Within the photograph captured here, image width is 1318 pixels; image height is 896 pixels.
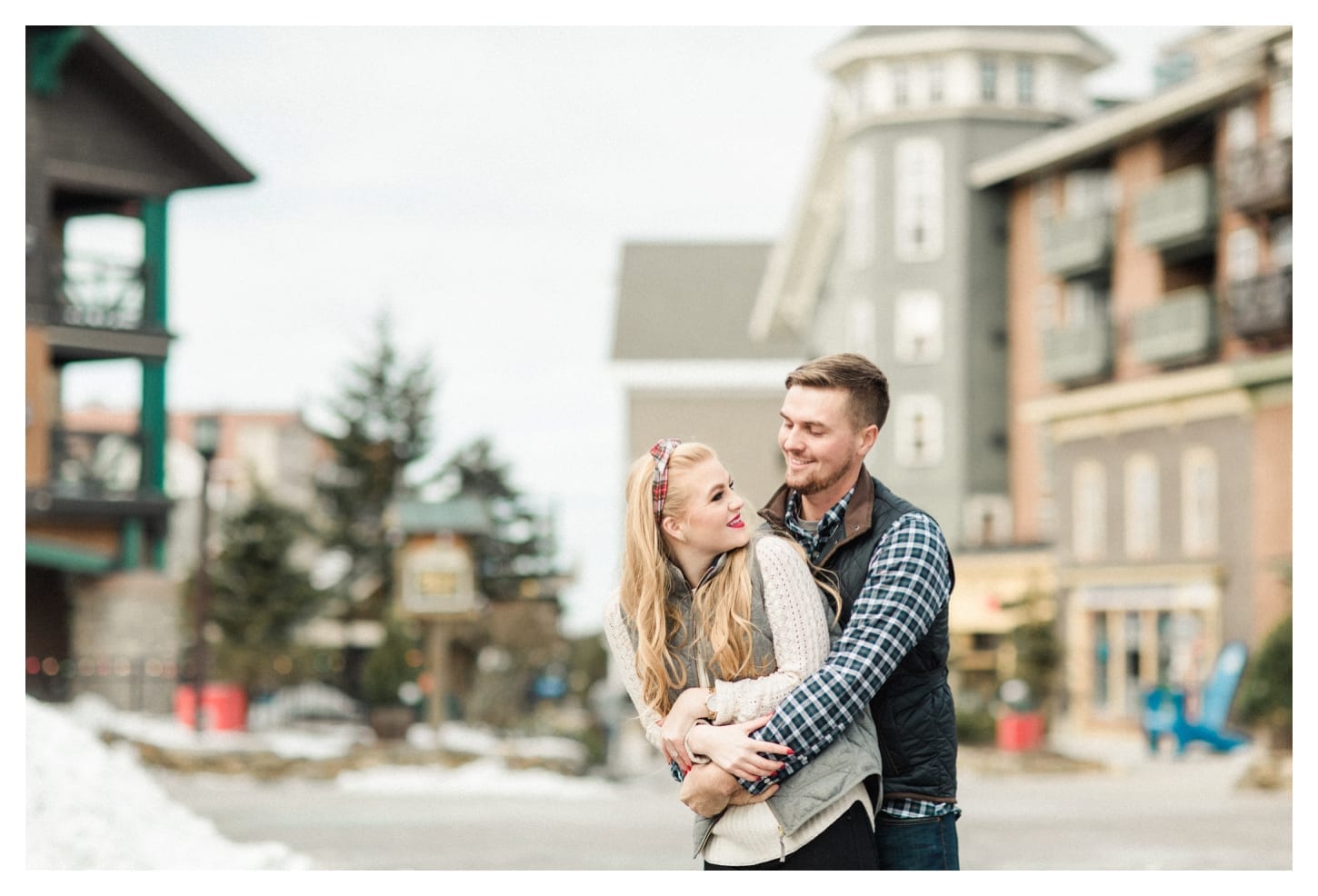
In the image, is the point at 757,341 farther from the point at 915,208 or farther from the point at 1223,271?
the point at 1223,271

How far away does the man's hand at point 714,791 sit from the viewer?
404 cm

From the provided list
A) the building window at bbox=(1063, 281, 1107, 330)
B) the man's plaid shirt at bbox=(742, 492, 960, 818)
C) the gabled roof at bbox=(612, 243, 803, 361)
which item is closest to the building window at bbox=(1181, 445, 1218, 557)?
the building window at bbox=(1063, 281, 1107, 330)

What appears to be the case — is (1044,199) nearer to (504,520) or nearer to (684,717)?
(504,520)

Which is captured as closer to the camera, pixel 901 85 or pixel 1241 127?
pixel 1241 127

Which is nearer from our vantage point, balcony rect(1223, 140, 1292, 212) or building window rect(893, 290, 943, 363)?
balcony rect(1223, 140, 1292, 212)

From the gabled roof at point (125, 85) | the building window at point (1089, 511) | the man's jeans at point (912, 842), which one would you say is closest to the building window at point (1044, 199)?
the building window at point (1089, 511)

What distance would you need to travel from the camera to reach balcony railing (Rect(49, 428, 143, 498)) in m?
25.0

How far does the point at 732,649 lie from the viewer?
405 cm

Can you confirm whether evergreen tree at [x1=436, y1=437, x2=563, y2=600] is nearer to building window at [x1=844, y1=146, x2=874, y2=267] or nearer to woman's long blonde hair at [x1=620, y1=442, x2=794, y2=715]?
building window at [x1=844, y1=146, x2=874, y2=267]

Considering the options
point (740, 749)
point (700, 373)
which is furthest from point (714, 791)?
point (700, 373)

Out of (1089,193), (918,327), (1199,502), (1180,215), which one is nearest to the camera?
(1199,502)

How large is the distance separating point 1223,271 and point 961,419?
8164mm

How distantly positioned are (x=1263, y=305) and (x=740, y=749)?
2638 cm

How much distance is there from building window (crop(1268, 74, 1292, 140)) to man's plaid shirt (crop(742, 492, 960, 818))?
86.9 feet
